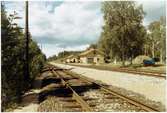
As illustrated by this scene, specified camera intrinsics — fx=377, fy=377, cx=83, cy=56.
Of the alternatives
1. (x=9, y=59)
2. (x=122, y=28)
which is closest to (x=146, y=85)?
(x=9, y=59)

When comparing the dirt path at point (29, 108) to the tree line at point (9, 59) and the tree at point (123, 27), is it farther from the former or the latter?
the tree at point (123, 27)

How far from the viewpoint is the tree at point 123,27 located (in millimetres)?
66062

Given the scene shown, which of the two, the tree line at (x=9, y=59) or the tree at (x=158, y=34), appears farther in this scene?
the tree at (x=158, y=34)

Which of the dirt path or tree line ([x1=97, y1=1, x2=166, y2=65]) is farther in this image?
tree line ([x1=97, y1=1, x2=166, y2=65])

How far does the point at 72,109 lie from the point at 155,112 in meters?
3.07

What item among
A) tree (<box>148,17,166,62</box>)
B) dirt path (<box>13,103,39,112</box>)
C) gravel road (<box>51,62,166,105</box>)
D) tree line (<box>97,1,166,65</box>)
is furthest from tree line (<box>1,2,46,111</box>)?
tree (<box>148,17,166,62</box>)

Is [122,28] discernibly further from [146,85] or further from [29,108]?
[29,108]

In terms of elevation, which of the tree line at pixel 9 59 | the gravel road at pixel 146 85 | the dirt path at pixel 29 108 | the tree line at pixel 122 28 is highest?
the tree line at pixel 122 28

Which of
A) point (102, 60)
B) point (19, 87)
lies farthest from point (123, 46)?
point (102, 60)

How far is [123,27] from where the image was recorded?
2589 inches

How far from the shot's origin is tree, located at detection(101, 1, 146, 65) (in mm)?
66062

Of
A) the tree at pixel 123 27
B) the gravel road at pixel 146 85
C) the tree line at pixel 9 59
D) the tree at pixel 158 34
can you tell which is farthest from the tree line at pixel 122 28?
the tree line at pixel 9 59

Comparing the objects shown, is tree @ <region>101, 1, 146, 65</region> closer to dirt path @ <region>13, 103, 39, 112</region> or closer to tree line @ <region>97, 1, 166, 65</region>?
tree line @ <region>97, 1, 166, 65</region>

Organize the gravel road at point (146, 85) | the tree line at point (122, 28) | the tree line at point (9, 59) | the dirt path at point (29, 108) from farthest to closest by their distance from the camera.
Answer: the tree line at point (122, 28) → the gravel road at point (146, 85) → the tree line at point (9, 59) → the dirt path at point (29, 108)
